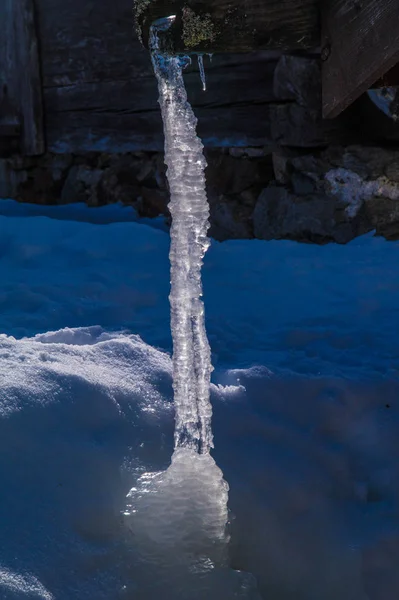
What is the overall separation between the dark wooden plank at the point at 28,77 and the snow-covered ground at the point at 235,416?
1.66 meters

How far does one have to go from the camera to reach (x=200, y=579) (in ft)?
5.50

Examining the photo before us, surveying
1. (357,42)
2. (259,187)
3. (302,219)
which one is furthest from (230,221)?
(357,42)

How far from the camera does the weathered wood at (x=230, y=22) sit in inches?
84.4

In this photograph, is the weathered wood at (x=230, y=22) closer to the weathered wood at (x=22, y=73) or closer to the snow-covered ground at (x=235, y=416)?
the snow-covered ground at (x=235, y=416)

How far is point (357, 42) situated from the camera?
2697 millimetres

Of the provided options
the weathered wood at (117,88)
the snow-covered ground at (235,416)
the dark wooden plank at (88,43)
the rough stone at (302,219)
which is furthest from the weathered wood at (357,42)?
the dark wooden plank at (88,43)

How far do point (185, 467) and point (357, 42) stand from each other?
6.00ft

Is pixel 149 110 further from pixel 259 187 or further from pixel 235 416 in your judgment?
pixel 235 416

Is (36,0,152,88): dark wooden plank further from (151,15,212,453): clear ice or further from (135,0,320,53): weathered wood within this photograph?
(151,15,212,453): clear ice

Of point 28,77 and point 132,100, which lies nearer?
point 132,100

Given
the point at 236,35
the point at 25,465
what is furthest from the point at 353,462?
the point at 236,35

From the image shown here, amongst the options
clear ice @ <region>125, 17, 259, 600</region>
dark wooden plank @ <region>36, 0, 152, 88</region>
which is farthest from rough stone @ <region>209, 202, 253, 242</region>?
clear ice @ <region>125, 17, 259, 600</region>

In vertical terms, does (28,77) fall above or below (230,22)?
above

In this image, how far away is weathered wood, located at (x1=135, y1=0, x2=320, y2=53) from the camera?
2143 mm
